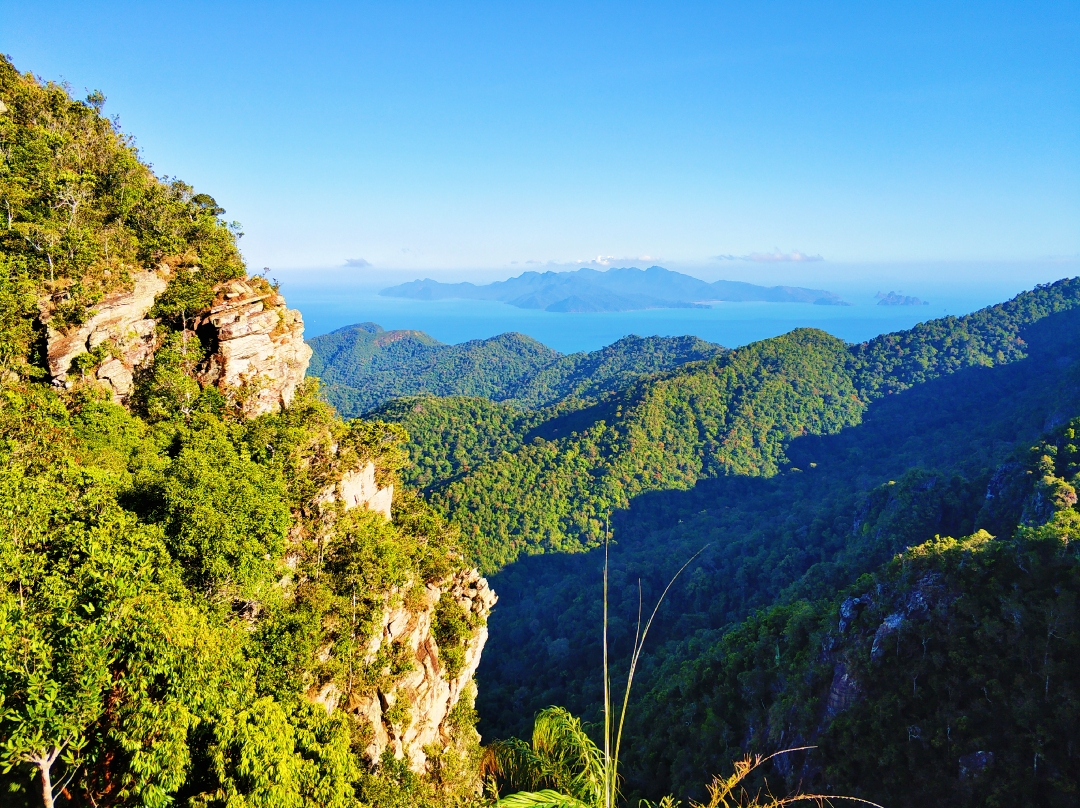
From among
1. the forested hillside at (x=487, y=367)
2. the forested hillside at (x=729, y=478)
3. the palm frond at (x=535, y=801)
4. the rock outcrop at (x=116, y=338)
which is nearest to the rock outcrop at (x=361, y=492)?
the rock outcrop at (x=116, y=338)

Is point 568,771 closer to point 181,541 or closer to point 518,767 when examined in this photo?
point 518,767

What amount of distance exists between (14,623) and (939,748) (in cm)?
2538

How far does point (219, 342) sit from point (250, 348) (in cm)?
92

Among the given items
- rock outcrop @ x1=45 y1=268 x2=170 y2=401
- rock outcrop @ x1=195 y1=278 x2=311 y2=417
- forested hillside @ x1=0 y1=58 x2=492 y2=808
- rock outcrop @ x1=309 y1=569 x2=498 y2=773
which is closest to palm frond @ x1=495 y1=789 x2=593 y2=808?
forested hillside @ x1=0 y1=58 x2=492 y2=808

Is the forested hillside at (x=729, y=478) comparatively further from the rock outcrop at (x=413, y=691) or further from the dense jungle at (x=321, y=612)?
the rock outcrop at (x=413, y=691)

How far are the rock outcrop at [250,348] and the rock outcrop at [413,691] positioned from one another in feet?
26.8

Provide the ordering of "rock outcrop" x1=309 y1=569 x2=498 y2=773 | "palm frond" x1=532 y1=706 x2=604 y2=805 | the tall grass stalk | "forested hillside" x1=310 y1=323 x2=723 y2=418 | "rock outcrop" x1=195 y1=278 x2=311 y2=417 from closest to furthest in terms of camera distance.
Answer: the tall grass stalk, "palm frond" x1=532 y1=706 x2=604 y2=805, "rock outcrop" x1=309 y1=569 x2=498 y2=773, "rock outcrop" x1=195 y1=278 x2=311 y2=417, "forested hillside" x1=310 y1=323 x2=723 y2=418

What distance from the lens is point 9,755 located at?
6.85m

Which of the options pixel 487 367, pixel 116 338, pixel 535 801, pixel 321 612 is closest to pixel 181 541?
pixel 321 612

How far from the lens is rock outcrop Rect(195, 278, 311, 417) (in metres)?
18.3

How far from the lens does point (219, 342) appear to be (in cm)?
1827

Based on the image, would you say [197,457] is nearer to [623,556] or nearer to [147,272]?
[147,272]

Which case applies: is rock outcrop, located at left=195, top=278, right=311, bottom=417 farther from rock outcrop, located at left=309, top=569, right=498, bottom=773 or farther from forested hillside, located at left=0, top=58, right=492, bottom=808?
rock outcrop, located at left=309, top=569, right=498, bottom=773

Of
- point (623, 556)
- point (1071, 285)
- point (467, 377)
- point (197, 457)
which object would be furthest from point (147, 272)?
point (467, 377)
